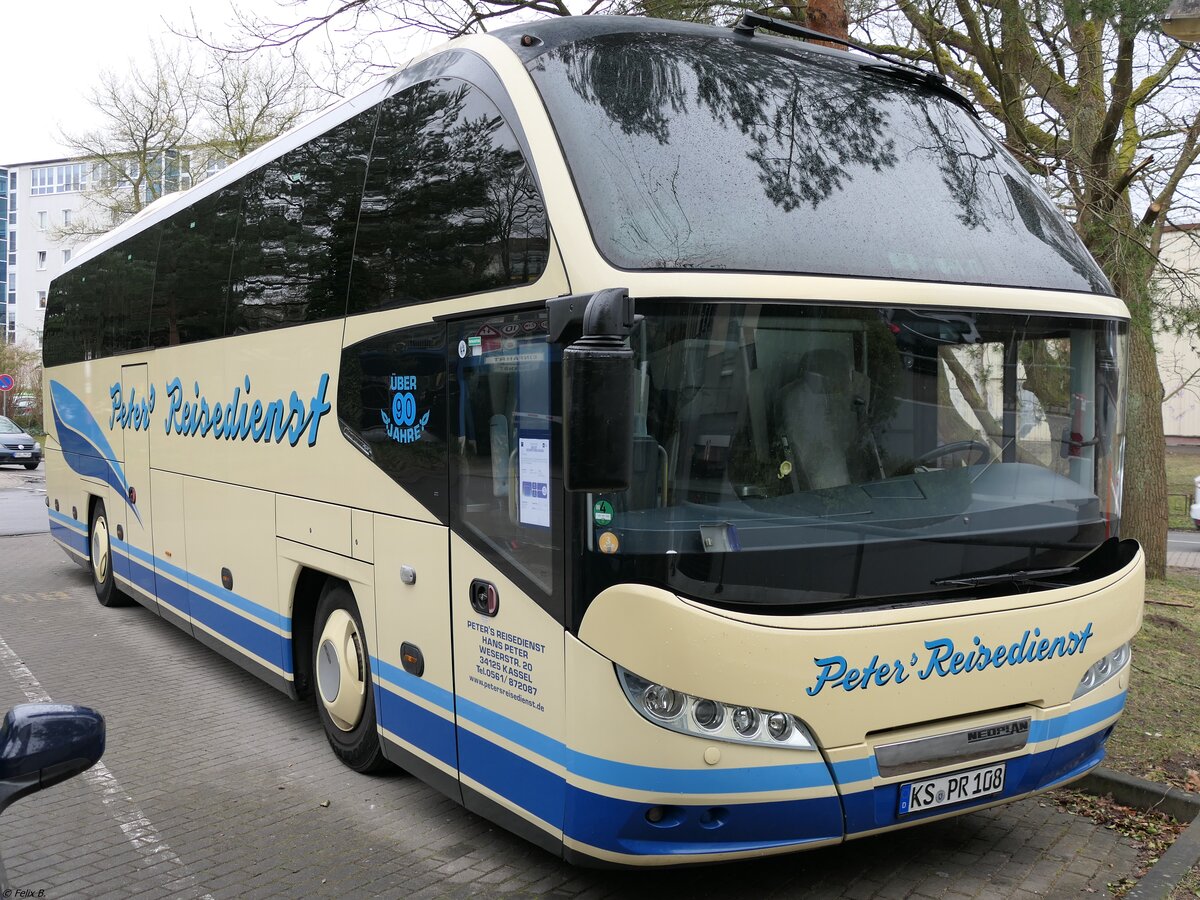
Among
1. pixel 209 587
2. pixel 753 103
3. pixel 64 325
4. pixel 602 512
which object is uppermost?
pixel 753 103

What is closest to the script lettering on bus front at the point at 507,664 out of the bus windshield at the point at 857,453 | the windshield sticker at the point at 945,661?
the bus windshield at the point at 857,453

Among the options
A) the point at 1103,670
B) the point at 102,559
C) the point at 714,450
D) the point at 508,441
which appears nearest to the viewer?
the point at 714,450

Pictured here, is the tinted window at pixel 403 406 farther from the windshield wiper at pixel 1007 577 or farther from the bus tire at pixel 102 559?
the bus tire at pixel 102 559

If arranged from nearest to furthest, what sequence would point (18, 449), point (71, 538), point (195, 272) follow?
1. point (195, 272)
2. point (71, 538)
3. point (18, 449)

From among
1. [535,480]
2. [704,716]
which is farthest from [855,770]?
[535,480]

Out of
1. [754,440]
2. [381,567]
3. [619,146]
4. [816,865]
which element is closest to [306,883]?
[381,567]

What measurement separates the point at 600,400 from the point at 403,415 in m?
1.88

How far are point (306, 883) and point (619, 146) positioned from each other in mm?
3245

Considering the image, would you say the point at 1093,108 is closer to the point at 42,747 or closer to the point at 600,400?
the point at 600,400

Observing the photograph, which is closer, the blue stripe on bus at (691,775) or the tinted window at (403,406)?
the blue stripe on bus at (691,775)

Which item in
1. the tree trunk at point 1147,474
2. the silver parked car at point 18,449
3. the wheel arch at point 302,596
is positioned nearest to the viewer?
the wheel arch at point 302,596

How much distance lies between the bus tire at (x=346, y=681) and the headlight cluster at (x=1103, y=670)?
3235 millimetres

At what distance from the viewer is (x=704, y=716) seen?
360 centimetres

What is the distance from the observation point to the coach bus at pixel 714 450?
3.60 m
